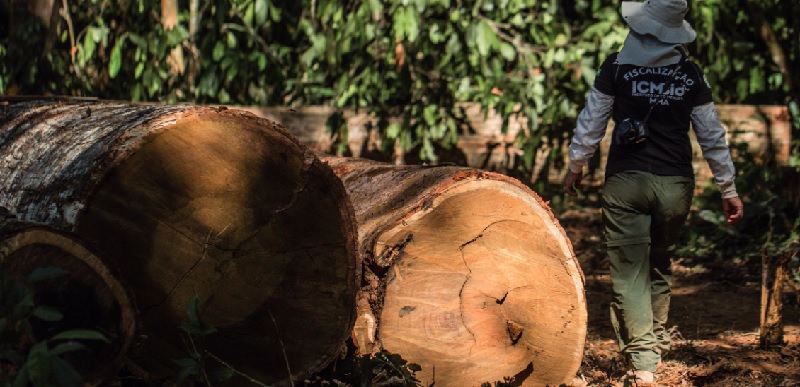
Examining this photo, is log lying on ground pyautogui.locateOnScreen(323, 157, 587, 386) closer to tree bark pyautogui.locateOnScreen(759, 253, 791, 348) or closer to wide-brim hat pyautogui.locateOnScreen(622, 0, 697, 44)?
wide-brim hat pyautogui.locateOnScreen(622, 0, 697, 44)

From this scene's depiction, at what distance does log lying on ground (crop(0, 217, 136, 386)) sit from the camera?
2850 millimetres

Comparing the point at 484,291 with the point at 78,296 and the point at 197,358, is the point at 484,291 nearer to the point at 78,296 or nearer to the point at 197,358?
the point at 197,358

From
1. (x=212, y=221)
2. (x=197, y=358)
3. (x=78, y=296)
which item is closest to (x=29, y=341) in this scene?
Result: (x=78, y=296)

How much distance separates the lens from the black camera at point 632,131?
13.8 feet

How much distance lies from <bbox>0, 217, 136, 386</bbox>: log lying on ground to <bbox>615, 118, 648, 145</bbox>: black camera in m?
2.28

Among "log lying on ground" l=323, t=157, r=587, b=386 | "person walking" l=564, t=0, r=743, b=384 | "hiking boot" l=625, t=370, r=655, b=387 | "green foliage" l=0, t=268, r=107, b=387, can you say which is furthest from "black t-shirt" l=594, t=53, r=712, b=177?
"green foliage" l=0, t=268, r=107, b=387

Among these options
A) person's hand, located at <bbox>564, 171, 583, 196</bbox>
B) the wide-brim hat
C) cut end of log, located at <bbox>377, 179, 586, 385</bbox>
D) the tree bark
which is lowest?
the tree bark

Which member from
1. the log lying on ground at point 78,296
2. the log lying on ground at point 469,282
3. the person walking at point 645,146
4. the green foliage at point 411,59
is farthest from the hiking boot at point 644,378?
the green foliage at point 411,59

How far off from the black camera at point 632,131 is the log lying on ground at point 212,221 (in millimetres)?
1341

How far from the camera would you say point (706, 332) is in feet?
17.5

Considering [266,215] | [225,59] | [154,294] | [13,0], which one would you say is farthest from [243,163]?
[13,0]

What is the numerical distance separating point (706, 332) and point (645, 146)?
1.55 m

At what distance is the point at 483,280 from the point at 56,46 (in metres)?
6.19

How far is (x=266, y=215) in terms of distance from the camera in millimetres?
3520
